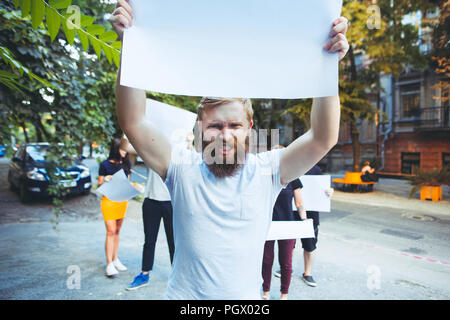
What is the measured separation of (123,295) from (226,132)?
2.84 metres

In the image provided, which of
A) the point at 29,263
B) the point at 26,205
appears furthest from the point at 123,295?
the point at 26,205

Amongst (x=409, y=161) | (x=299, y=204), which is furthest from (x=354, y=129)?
(x=299, y=204)

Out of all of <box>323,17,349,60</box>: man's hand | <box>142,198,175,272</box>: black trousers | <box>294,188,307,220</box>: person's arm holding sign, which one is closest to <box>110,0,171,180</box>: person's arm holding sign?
<box>323,17,349,60</box>: man's hand

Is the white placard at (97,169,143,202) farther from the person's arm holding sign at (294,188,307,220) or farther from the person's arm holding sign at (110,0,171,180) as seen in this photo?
the person's arm holding sign at (110,0,171,180)

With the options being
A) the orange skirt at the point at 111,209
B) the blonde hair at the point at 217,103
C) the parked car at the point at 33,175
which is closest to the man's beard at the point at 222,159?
the blonde hair at the point at 217,103

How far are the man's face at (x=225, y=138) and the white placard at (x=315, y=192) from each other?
233 cm

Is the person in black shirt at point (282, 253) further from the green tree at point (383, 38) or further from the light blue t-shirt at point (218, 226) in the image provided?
the green tree at point (383, 38)

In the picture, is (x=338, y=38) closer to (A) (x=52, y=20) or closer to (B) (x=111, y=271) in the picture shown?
(A) (x=52, y=20)

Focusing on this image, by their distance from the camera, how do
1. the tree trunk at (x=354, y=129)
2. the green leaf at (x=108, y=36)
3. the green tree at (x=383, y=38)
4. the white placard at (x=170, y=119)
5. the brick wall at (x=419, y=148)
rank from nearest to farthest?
the green leaf at (x=108, y=36), the white placard at (x=170, y=119), the green tree at (x=383, y=38), the tree trunk at (x=354, y=129), the brick wall at (x=419, y=148)

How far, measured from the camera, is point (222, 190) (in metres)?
1.23

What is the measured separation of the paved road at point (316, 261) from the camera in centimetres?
329

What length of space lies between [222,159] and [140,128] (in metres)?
0.37

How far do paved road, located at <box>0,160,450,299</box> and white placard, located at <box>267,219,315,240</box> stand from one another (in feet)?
4.06

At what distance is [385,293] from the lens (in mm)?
3289
